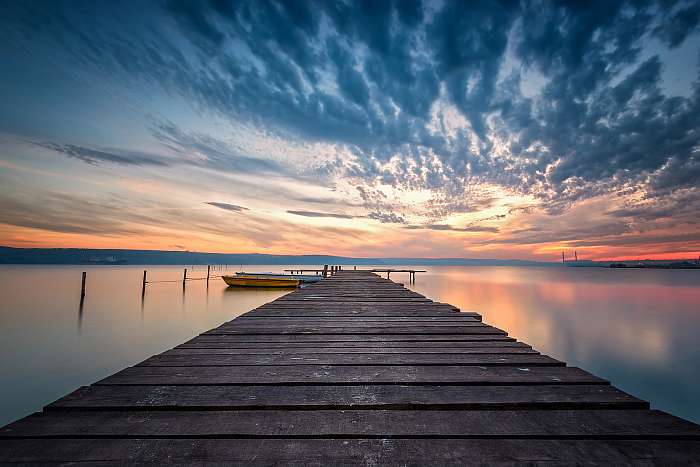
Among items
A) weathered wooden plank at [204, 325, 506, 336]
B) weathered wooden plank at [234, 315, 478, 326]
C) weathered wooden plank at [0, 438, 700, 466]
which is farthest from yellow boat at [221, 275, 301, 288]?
weathered wooden plank at [0, 438, 700, 466]

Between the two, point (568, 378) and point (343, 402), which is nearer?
point (343, 402)

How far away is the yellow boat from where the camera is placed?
29891 millimetres

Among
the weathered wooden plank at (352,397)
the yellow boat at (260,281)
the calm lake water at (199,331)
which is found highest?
the weathered wooden plank at (352,397)

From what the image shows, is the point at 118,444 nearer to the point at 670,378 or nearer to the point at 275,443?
the point at 275,443

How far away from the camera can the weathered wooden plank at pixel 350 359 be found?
283 cm

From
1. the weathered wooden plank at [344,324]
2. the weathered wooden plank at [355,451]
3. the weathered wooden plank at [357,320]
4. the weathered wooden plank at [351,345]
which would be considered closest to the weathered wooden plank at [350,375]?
the weathered wooden plank at [351,345]

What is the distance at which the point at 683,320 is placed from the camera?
18734mm

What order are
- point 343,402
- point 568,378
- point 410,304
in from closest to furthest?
point 343,402 < point 568,378 < point 410,304

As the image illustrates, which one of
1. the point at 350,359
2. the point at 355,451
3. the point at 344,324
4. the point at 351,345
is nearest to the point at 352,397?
the point at 355,451

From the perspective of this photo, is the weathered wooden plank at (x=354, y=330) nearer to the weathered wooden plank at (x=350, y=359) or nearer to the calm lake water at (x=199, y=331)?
the weathered wooden plank at (x=350, y=359)

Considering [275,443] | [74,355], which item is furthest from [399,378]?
[74,355]

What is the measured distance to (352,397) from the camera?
6.85 feet

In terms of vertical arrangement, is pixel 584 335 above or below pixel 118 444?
below

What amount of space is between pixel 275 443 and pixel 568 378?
2.20 m
